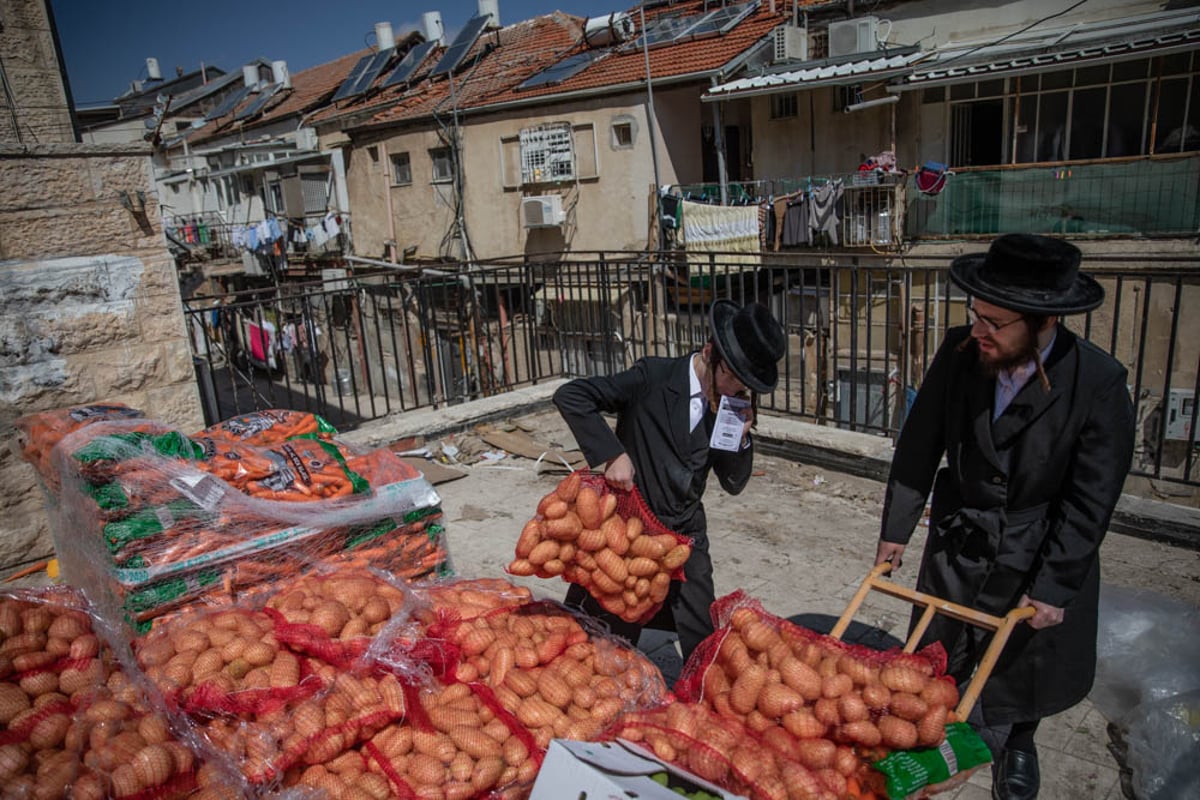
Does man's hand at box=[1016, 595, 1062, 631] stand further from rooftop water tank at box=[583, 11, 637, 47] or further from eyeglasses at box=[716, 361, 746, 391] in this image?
rooftop water tank at box=[583, 11, 637, 47]

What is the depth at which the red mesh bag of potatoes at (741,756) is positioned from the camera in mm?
1999

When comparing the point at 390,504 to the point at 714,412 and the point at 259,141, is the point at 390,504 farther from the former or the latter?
the point at 259,141

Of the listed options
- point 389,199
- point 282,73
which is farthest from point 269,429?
point 282,73

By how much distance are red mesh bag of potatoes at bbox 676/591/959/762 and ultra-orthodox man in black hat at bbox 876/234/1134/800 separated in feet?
1.79

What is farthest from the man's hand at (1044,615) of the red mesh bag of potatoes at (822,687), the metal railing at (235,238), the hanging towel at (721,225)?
the metal railing at (235,238)

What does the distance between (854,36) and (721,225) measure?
17.3 ft

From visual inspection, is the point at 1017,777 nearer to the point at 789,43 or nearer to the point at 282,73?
the point at 789,43

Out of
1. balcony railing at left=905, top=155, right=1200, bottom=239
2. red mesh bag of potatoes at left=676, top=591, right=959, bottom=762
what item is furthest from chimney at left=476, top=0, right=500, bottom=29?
red mesh bag of potatoes at left=676, top=591, right=959, bottom=762

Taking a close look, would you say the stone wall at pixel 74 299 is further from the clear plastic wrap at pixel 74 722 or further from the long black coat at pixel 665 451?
the long black coat at pixel 665 451

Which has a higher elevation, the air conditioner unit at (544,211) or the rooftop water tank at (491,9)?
the rooftop water tank at (491,9)

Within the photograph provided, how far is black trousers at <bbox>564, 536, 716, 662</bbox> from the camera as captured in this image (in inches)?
125

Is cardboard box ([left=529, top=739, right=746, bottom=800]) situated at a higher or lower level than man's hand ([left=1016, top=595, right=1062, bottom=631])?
higher

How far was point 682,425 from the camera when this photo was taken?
118 inches

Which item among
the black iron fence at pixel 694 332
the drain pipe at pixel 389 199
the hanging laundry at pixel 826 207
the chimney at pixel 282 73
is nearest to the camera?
the black iron fence at pixel 694 332
